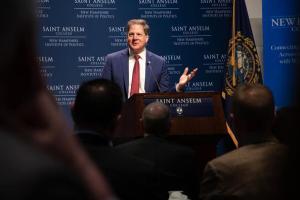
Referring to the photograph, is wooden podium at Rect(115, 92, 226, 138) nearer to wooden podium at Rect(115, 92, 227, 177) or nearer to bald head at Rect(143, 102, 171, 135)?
wooden podium at Rect(115, 92, 227, 177)

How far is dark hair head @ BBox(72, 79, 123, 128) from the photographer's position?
2389 mm

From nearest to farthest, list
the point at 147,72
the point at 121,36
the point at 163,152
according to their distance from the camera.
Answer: the point at 163,152, the point at 147,72, the point at 121,36

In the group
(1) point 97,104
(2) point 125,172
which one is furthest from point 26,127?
(1) point 97,104

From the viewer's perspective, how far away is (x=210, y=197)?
7.64 ft

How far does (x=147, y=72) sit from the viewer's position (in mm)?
5676

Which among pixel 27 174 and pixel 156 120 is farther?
pixel 156 120

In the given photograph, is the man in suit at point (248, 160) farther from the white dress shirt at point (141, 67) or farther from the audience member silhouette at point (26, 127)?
the white dress shirt at point (141, 67)

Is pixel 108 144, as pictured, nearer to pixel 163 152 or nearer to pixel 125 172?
pixel 125 172

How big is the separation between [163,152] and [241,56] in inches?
163

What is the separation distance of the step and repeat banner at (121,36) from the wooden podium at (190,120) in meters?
2.53

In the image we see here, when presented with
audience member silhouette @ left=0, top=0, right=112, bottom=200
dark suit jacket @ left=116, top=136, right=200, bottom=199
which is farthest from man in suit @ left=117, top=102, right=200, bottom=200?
audience member silhouette @ left=0, top=0, right=112, bottom=200

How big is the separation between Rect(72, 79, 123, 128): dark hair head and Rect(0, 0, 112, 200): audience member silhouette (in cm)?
198

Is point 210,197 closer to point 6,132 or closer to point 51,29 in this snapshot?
point 6,132

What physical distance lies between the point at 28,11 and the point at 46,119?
2.8 inches
